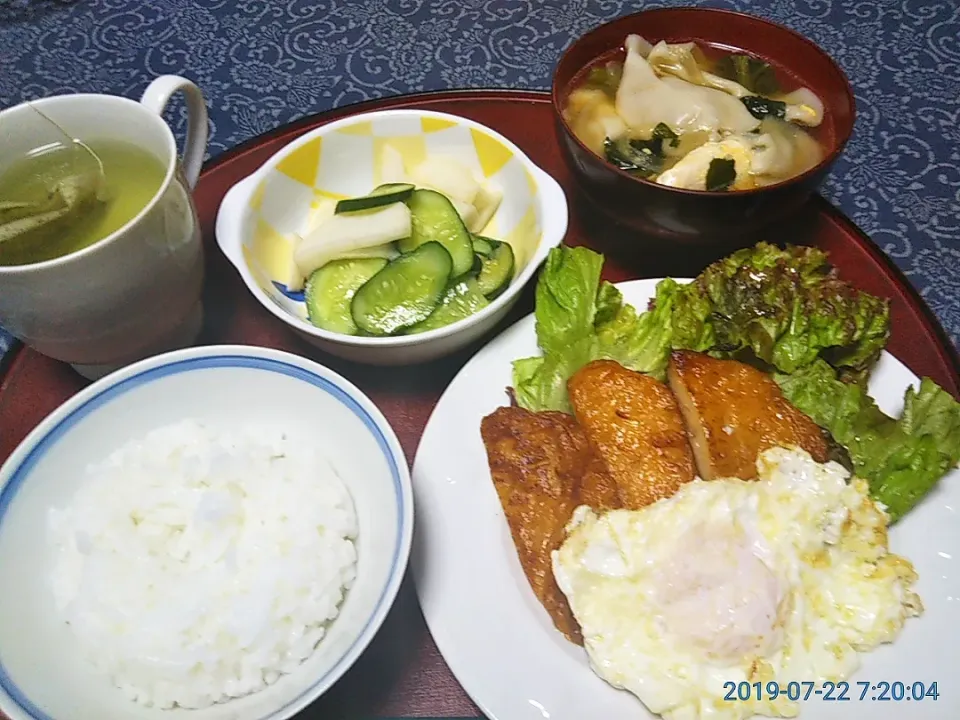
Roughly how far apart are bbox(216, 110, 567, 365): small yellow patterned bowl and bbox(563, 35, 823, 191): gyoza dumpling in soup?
0.21 metres

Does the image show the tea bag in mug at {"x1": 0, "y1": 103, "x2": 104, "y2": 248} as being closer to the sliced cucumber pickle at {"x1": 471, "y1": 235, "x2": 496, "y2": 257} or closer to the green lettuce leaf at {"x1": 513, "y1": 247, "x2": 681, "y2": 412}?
the sliced cucumber pickle at {"x1": 471, "y1": 235, "x2": 496, "y2": 257}

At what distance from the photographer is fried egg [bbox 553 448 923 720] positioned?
1.26 metres

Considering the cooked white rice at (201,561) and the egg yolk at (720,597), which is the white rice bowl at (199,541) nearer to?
the cooked white rice at (201,561)

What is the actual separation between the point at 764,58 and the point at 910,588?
131 cm

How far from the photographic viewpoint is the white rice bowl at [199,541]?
125 centimetres

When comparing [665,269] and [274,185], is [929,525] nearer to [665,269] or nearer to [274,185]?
[665,269]

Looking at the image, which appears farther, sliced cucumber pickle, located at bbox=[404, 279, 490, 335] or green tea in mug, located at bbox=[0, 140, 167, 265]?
sliced cucumber pickle, located at bbox=[404, 279, 490, 335]

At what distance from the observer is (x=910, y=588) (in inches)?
52.8

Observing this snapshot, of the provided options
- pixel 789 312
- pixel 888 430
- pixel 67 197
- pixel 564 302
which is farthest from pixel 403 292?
pixel 888 430

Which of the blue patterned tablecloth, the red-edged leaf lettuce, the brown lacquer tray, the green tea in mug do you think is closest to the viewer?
the brown lacquer tray

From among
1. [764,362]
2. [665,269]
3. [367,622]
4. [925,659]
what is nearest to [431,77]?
[665,269]

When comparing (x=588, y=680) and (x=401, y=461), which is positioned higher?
(x=401, y=461)

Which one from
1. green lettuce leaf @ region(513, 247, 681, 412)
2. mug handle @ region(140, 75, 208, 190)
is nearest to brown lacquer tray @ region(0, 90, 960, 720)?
green lettuce leaf @ region(513, 247, 681, 412)

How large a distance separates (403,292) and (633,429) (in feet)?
1.87
